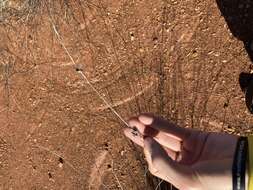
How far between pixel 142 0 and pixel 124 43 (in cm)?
19

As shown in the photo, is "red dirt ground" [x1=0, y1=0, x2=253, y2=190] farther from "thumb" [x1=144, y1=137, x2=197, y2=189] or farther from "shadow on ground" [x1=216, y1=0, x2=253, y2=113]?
"thumb" [x1=144, y1=137, x2=197, y2=189]

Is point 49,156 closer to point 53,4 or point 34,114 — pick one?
point 34,114

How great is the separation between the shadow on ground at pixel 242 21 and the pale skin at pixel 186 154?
49 centimetres

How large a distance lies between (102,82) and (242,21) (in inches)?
24.7

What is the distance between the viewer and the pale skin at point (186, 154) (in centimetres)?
161

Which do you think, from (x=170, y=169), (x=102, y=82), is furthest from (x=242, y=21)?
(x=170, y=169)

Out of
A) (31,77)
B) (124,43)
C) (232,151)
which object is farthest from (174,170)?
(31,77)

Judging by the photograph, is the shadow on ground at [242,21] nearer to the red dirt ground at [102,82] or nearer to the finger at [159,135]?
the red dirt ground at [102,82]

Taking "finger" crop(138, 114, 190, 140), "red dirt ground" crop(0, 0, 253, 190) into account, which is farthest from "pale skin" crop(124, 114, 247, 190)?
"red dirt ground" crop(0, 0, 253, 190)

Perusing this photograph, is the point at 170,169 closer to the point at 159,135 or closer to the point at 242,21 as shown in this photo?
the point at 159,135

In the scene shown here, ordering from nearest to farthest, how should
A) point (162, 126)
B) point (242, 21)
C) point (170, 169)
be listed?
point (170, 169)
point (162, 126)
point (242, 21)

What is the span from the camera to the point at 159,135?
187 cm

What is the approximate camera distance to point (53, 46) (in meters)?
2.38

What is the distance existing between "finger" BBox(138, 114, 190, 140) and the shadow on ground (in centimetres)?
51
